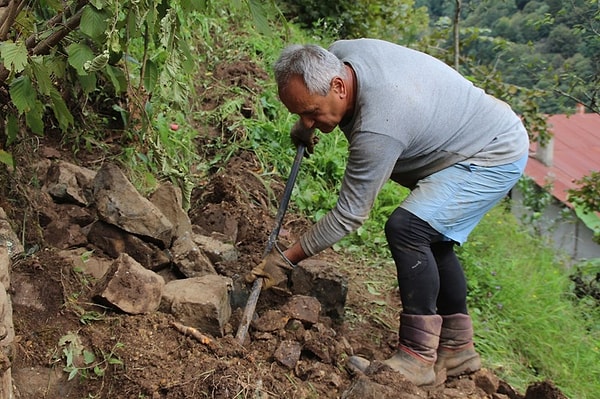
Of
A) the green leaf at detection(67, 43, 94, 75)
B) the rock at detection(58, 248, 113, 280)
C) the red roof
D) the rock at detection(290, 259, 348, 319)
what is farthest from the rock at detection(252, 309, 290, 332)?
the red roof

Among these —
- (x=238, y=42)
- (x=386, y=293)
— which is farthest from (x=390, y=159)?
(x=238, y=42)

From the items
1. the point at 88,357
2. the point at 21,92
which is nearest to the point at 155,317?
the point at 88,357

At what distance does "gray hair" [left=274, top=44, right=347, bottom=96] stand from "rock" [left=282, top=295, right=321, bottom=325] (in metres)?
1.09

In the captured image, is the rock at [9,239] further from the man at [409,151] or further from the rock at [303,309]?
the rock at [303,309]

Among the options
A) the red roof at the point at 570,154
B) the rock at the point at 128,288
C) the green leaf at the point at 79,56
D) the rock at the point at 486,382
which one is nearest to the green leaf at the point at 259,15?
the green leaf at the point at 79,56

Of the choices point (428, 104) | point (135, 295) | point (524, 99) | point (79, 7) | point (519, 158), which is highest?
point (79, 7)

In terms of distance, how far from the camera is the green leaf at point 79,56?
2.42 m

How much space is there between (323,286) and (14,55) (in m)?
1.86

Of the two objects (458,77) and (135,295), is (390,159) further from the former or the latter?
(135,295)

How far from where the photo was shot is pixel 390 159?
2551 mm

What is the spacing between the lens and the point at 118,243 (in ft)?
10.4

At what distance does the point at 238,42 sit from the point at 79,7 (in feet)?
14.2

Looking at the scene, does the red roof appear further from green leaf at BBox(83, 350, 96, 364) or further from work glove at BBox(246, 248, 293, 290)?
green leaf at BBox(83, 350, 96, 364)

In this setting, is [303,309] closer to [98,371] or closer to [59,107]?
[98,371]
